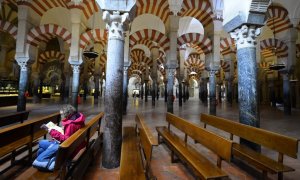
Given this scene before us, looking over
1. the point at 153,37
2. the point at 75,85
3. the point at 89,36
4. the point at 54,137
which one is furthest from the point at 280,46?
the point at 54,137

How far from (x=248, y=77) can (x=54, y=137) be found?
2903 millimetres

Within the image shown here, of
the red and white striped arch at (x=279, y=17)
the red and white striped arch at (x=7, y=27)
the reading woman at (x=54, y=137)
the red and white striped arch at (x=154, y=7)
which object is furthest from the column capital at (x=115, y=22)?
the red and white striped arch at (x=279, y=17)

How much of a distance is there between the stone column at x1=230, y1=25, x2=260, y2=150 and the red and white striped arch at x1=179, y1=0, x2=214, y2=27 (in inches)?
217

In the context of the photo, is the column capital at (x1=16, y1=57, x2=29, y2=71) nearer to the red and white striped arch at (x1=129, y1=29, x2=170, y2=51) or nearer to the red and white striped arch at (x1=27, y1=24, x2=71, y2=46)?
the red and white striped arch at (x1=27, y1=24, x2=71, y2=46)

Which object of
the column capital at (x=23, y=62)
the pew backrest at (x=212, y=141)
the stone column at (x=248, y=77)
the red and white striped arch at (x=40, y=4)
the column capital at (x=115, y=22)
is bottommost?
the pew backrest at (x=212, y=141)

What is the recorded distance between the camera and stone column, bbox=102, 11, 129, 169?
2514 mm

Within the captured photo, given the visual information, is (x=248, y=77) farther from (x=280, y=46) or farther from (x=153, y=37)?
(x=280, y=46)

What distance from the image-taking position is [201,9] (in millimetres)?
8305

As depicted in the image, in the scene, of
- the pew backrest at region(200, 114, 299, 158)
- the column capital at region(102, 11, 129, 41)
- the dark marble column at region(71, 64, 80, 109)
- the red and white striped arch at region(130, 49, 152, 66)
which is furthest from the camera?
the red and white striped arch at region(130, 49, 152, 66)

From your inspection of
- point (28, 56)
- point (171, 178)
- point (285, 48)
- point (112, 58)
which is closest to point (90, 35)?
point (28, 56)

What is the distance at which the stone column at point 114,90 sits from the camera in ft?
8.25

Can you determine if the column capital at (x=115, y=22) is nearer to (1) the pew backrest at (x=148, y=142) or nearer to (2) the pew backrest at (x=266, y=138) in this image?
(1) the pew backrest at (x=148, y=142)

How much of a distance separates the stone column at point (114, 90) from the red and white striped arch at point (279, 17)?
338 inches

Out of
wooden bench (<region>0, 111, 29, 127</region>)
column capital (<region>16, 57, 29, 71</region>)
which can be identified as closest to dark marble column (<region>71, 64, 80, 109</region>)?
column capital (<region>16, 57, 29, 71</region>)
